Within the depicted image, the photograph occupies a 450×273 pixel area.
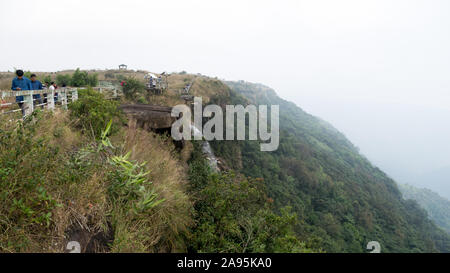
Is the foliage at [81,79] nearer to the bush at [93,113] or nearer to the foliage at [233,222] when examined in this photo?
the bush at [93,113]

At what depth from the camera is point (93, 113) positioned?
14.0ft

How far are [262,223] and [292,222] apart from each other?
64 centimetres

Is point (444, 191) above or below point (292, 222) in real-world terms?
below

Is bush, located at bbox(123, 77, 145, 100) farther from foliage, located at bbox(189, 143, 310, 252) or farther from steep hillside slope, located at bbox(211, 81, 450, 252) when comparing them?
steep hillside slope, located at bbox(211, 81, 450, 252)

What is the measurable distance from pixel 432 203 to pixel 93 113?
151m

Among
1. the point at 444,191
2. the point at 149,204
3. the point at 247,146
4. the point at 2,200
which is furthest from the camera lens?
the point at 444,191

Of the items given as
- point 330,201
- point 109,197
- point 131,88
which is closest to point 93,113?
point 109,197

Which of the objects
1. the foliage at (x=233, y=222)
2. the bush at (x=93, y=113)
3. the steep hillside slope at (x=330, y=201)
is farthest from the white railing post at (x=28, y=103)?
the steep hillside slope at (x=330, y=201)

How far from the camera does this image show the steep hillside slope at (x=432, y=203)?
94375 millimetres

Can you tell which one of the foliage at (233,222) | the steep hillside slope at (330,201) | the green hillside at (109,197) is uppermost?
the green hillside at (109,197)

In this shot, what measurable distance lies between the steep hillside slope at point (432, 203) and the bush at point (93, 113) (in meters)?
126
